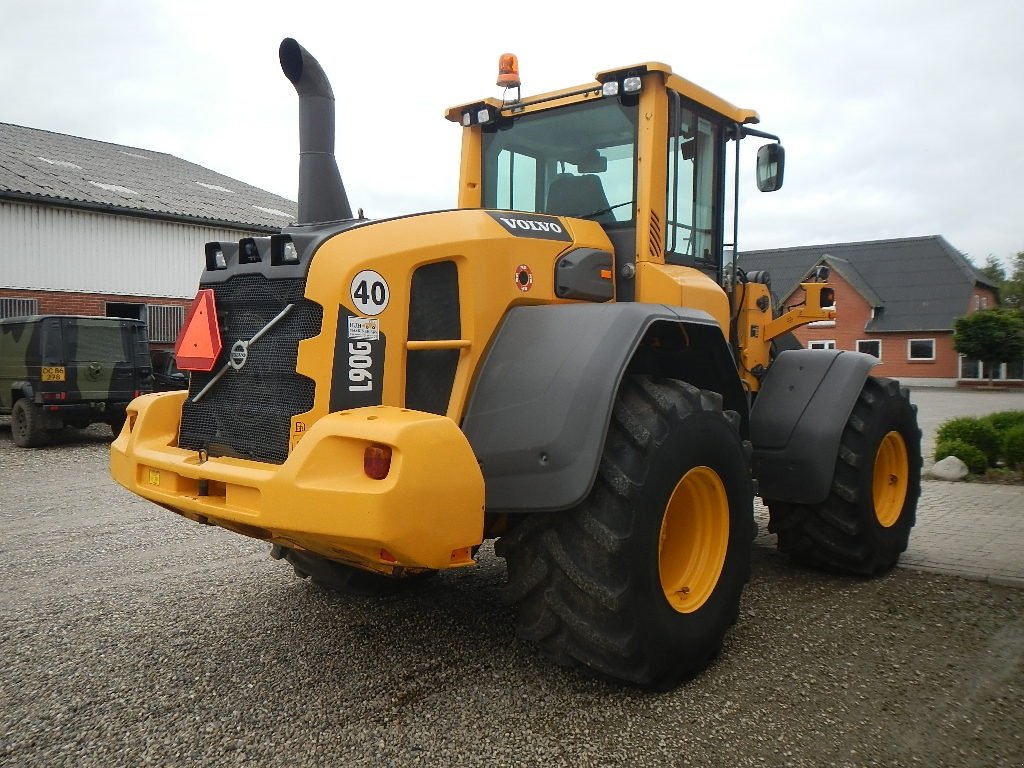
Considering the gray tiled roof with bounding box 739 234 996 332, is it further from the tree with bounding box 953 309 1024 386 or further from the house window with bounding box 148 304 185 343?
the house window with bounding box 148 304 185 343

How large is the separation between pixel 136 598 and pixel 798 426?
12.6 ft

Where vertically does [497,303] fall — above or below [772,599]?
above

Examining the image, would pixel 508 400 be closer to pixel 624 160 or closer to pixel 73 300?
pixel 624 160

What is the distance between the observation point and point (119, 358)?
43.9 feet

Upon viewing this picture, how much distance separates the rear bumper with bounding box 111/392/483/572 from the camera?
289 cm

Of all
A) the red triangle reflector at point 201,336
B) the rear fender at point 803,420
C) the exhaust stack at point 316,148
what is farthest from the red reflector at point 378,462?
the rear fender at point 803,420

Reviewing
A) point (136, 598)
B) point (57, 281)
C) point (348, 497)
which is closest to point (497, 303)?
point (348, 497)

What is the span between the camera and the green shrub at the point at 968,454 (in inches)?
403

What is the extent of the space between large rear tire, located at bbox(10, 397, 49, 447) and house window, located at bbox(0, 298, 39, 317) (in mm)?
5959

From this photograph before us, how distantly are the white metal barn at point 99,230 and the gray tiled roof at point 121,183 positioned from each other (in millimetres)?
36

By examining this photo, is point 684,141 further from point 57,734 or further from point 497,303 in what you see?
point 57,734

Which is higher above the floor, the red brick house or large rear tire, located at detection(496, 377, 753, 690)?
the red brick house

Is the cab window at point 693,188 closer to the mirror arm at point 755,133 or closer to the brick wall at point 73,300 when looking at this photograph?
the mirror arm at point 755,133

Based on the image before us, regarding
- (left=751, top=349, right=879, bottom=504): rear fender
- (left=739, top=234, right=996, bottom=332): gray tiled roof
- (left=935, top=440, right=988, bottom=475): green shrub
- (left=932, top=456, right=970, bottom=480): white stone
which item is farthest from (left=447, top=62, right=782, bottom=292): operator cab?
(left=739, top=234, right=996, bottom=332): gray tiled roof
